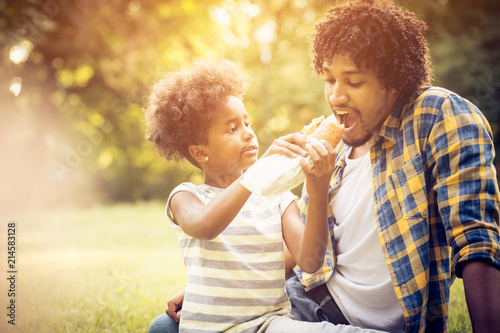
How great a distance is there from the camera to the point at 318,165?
2186 millimetres

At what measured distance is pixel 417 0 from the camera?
40.3 feet

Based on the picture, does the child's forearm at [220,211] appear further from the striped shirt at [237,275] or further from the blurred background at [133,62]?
the blurred background at [133,62]

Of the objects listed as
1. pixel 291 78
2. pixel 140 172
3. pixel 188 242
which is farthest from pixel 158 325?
pixel 140 172

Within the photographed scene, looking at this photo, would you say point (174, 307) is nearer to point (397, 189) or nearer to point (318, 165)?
point (318, 165)

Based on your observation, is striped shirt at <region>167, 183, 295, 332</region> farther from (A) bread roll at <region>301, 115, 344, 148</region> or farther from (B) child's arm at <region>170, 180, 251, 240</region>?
(A) bread roll at <region>301, 115, 344, 148</region>

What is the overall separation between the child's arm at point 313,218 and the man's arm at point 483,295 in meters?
0.73

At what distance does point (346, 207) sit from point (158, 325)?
4.57 feet

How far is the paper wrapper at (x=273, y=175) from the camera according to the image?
2.18m

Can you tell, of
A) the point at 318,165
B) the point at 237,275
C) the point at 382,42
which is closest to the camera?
the point at 318,165

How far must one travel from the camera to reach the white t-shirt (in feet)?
8.35

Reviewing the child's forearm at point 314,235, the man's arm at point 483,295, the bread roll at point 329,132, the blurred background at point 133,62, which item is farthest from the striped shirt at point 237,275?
the blurred background at point 133,62

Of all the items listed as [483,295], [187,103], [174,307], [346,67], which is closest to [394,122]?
[346,67]

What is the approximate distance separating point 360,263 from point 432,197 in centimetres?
60

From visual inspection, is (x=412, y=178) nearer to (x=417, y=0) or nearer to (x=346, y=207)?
(x=346, y=207)
